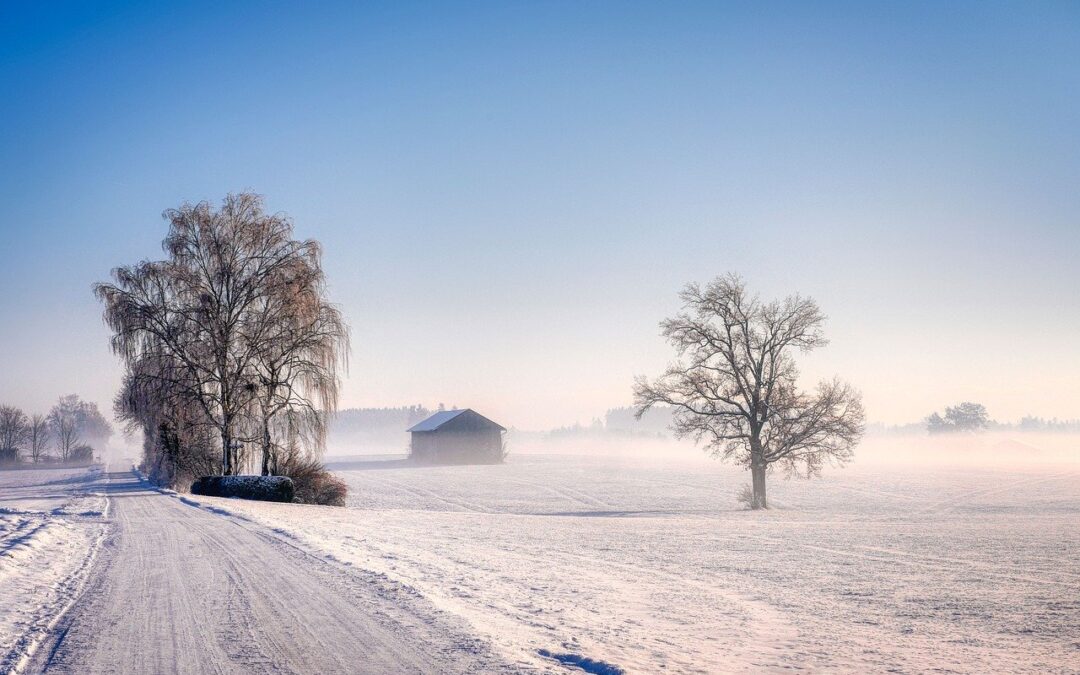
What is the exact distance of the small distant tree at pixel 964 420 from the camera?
120 metres

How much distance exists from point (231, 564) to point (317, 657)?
5287 mm

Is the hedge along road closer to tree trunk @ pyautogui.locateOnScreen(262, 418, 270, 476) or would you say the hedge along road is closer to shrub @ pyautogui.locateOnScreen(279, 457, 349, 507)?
shrub @ pyautogui.locateOnScreen(279, 457, 349, 507)

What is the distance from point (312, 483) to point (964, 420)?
130m

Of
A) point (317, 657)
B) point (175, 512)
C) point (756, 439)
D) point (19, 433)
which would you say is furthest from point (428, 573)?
point (19, 433)

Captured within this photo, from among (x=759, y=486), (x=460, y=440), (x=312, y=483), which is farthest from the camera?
(x=460, y=440)

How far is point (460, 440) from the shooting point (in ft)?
264

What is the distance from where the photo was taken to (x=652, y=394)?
3238cm

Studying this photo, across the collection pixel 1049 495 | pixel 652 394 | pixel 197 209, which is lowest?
pixel 1049 495

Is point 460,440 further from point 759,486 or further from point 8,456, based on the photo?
Result: point 8,456

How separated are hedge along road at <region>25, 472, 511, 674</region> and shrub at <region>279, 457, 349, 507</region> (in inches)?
625

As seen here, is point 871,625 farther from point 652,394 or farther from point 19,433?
point 19,433

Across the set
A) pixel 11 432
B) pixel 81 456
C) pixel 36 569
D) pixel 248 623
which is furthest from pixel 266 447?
pixel 11 432

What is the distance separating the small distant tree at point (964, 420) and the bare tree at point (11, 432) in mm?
151779

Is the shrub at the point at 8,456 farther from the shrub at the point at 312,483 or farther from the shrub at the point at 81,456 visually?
the shrub at the point at 312,483
